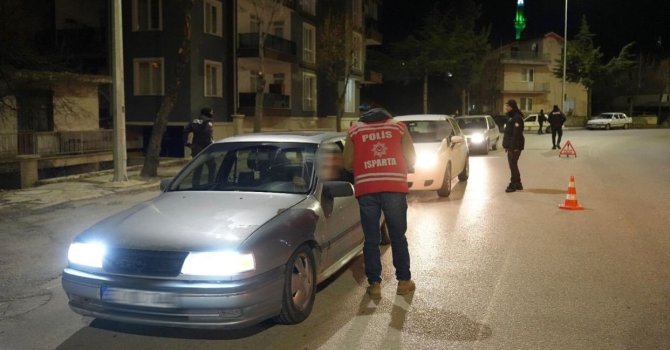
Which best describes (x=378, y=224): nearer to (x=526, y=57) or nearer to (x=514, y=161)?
(x=514, y=161)

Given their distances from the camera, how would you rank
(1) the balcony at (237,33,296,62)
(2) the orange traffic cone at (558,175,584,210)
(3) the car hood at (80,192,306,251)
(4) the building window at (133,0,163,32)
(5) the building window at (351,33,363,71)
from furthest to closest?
(5) the building window at (351,33,363,71)
(1) the balcony at (237,33,296,62)
(4) the building window at (133,0,163,32)
(2) the orange traffic cone at (558,175,584,210)
(3) the car hood at (80,192,306,251)

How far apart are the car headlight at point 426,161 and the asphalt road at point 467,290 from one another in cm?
77

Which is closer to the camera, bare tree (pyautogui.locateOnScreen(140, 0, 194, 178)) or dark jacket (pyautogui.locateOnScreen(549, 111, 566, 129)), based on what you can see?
bare tree (pyautogui.locateOnScreen(140, 0, 194, 178))

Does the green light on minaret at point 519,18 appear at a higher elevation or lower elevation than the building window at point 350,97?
Answer: higher

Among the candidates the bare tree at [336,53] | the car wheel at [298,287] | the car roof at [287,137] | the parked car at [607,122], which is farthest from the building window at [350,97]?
the car wheel at [298,287]

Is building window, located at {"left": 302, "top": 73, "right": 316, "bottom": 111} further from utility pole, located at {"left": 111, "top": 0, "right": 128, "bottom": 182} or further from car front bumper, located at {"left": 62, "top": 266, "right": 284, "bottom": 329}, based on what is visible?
car front bumper, located at {"left": 62, "top": 266, "right": 284, "bottom": 329}

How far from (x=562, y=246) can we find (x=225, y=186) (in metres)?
4.62

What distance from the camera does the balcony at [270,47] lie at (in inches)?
1225

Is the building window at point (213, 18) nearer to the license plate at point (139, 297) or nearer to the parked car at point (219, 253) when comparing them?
the parked car at point (219, 253)

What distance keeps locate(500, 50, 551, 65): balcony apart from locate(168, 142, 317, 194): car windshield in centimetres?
6704

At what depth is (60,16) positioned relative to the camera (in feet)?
92.6

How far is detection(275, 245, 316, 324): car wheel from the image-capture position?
16.0ft

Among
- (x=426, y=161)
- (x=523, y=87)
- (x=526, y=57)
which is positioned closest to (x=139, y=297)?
(x=426, y=161)

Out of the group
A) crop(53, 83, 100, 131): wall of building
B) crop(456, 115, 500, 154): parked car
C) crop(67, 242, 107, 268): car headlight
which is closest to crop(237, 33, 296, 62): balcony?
crop(53, 83, 100, 131): wall of building
